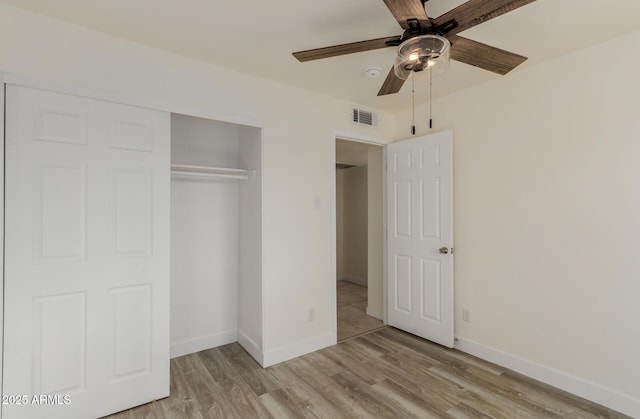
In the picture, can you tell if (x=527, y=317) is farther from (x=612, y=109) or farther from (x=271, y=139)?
(x=271, y=139)

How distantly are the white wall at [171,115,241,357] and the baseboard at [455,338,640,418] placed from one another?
2408mm

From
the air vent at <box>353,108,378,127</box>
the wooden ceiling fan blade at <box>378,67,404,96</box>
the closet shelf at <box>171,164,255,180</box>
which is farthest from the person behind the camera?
the air vent at <box>353,108,378,127</box>

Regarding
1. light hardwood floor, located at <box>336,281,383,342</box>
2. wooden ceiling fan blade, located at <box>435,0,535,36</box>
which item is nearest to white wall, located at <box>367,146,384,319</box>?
light hardwood floor, located at <box>336,281,383,342</box>

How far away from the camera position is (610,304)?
220 cm

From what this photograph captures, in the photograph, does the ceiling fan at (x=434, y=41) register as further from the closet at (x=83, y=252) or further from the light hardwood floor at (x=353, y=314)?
the light hardwood floor at (x=353, y=314)

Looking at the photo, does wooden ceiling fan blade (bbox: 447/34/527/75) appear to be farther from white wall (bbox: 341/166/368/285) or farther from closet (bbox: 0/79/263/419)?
white wall (bbox: 341/166/368/285)

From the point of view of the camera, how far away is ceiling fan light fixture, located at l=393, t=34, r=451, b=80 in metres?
1.53

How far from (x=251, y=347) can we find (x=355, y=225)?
11.8 ft

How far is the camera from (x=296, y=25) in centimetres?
201

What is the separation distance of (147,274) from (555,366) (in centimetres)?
315

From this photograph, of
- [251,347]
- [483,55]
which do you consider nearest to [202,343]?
[251,347]

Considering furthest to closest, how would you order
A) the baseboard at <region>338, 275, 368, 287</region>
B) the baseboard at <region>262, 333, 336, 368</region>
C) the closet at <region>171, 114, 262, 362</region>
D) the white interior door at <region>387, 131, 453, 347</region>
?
the baseboard at <region>338, 275, 368, 287</region> → the white interior door at <region>387, 131, 453, 347</region> → the closet at <region>171, 114, 262, 362</region> → the baseboard at <region>262, 333, 336, 368</region>

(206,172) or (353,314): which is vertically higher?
(206,172)

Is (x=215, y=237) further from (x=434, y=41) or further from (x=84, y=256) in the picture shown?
(x=434, y=41)
